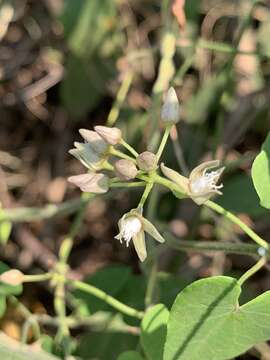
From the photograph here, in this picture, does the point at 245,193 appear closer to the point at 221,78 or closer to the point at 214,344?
the point at 221,78

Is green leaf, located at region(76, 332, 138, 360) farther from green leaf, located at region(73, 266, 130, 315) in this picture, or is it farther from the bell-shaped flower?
the bell-shaped flower

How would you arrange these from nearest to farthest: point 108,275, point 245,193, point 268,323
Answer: point 268,323
point 108,275
point 245,193

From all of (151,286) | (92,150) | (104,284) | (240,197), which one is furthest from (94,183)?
(240,197)

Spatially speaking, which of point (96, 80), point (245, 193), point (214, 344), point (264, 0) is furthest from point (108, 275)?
point (264, 0)

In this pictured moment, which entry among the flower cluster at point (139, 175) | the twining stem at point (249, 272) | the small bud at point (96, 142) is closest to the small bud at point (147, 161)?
the flower cluster at point (139, 175)

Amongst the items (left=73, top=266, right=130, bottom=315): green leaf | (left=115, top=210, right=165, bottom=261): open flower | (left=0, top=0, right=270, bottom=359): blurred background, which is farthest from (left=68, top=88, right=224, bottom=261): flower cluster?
(left=0, top=0, right=270, bottom=359): blurred background

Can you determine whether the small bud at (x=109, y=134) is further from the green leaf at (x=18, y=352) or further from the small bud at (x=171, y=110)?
the green leaf at (x=18, y=352)
